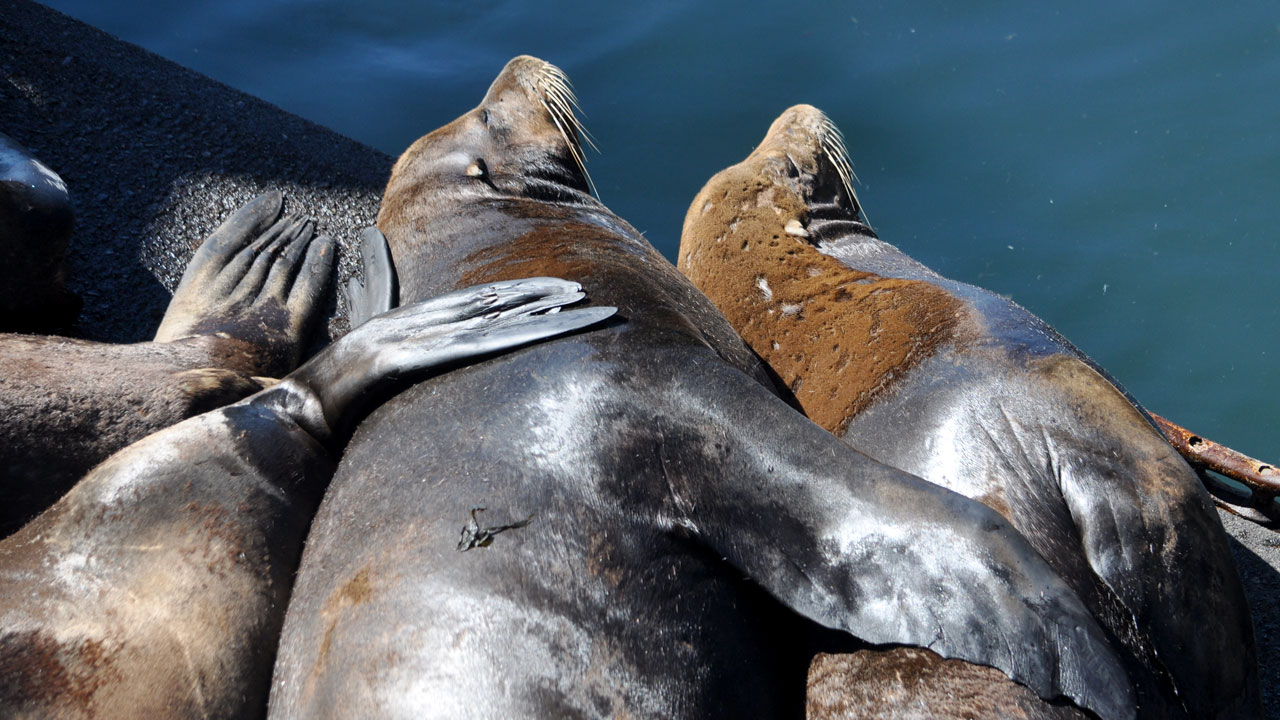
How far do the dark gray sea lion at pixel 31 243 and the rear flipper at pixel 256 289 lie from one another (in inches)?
15.8

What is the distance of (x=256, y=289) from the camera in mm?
4047

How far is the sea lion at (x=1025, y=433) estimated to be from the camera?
2211mm

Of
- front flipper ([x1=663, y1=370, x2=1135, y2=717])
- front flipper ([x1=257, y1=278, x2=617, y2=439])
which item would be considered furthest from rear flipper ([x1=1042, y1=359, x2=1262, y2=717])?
front flipper ([x1=257, y1=278, x2=617, y2=439])

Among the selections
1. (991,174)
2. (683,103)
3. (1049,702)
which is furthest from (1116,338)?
(1049,702)

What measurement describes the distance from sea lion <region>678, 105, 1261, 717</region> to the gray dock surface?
150 centimetres

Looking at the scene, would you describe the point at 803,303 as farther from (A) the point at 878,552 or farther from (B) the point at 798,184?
(A) the point at 878,552

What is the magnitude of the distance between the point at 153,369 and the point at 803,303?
2.06 metres

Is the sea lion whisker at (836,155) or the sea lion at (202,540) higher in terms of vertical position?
the sea lion whisker at (836,155)

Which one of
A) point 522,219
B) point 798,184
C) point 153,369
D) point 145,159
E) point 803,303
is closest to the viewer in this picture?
point 153,369

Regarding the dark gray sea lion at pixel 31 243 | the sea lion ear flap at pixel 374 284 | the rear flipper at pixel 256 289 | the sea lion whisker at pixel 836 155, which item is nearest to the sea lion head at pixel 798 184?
the sea lion whisker at pixel 836 155

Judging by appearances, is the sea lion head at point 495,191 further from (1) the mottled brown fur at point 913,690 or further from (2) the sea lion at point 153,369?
(1) the mottled brown fur at point 913,690

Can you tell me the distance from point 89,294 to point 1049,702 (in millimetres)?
3907

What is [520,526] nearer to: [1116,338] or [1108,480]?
[1108,480]

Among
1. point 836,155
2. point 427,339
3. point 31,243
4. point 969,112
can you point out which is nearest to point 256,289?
point 31,243
